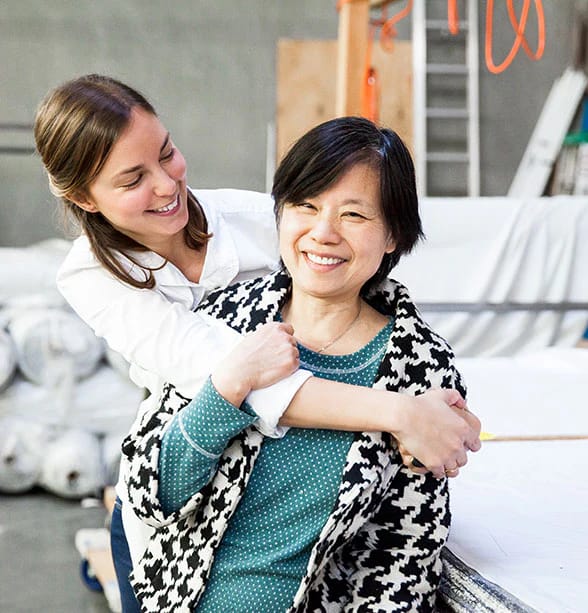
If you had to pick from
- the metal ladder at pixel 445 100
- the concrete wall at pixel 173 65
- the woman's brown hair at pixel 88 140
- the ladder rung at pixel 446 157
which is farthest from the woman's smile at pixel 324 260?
the ladder rung at pixel 446 157

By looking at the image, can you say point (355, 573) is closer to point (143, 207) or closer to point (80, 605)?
point (143, 207)

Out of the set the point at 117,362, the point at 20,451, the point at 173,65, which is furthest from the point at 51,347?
the point at 173,65

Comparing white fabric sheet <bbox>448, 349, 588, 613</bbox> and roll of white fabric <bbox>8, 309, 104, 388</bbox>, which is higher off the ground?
white fabric sheet <bbox>448, 349, 588, 613</bbox>

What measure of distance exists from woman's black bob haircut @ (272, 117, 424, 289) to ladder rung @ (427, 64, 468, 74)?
5.91 meters

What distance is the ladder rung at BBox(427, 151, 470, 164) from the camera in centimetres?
711

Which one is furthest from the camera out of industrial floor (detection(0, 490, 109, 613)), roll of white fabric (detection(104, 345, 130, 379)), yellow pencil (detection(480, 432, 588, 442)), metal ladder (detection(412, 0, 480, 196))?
metal ladder (detection(412, 0, 480, 196))

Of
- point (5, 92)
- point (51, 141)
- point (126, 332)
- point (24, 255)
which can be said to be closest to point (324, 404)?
point (126, 332)

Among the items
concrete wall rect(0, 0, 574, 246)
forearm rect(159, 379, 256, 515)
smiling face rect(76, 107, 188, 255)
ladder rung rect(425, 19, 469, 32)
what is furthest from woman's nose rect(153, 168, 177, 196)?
ladder rung rect(425, 19, 469, 32)

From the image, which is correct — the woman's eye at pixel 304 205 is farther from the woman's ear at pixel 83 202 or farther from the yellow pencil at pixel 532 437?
the yellow pencil at pixel 532 437

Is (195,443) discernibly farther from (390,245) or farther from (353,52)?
(353,52)

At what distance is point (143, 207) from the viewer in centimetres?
147

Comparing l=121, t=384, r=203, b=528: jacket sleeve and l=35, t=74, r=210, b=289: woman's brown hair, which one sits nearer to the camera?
l=121, t=384, r=203, b=528: jacket sleeve

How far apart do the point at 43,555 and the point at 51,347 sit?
89 cm

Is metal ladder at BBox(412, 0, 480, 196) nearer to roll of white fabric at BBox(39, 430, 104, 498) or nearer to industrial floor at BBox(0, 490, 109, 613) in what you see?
roll of white fabric at BBox(39, 430, 104, 498)
